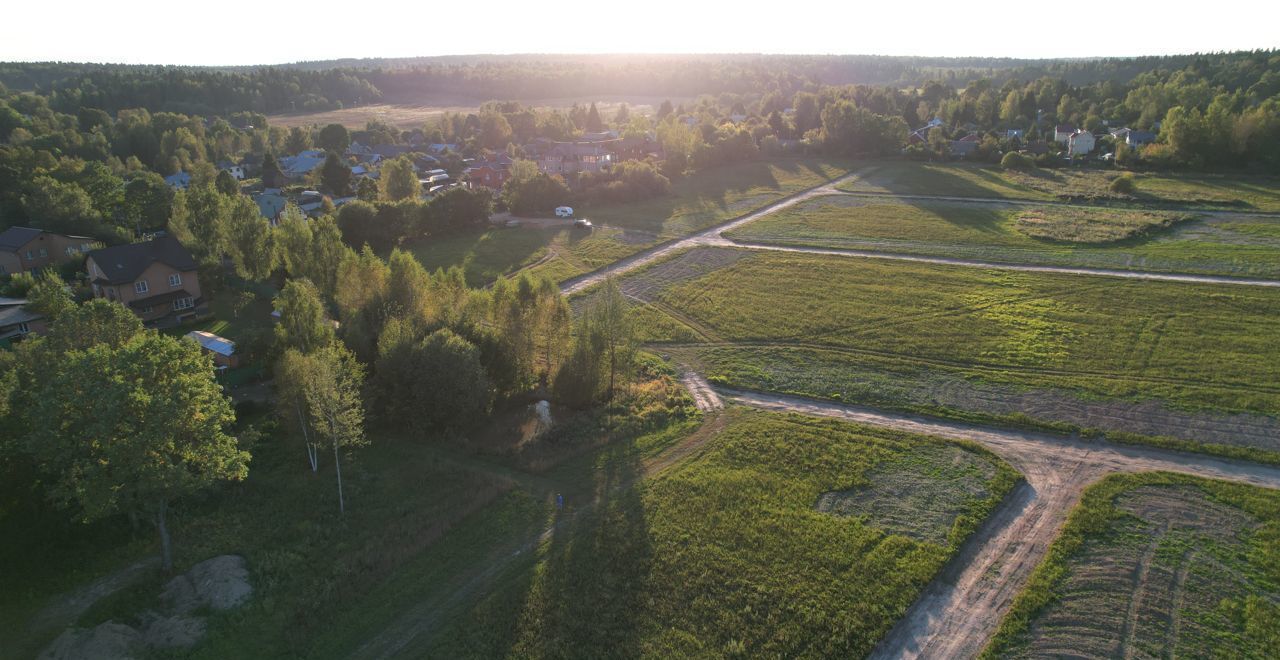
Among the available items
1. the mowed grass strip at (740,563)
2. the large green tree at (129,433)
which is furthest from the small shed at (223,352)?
the mowed grass strip at (740,563)

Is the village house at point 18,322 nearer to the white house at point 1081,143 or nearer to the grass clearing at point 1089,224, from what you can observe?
the grass clearing at point 1089,224

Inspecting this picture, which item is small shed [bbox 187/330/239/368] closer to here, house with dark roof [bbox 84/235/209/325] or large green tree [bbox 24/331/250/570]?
house with dark roof [bbox 84/235/209/325]

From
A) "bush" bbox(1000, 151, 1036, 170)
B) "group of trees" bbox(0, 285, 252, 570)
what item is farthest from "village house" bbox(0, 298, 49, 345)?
"bush" bbox(1000, 151, 1036, 170)

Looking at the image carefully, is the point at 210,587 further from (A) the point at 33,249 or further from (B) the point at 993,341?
(A) the point at 33,249

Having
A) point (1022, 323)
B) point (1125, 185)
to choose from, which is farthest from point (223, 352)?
point (1125, 185)

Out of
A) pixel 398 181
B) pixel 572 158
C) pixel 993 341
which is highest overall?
pixel 572 158

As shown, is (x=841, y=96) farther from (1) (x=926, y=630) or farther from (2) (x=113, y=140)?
(1) (x=926, y=630)
